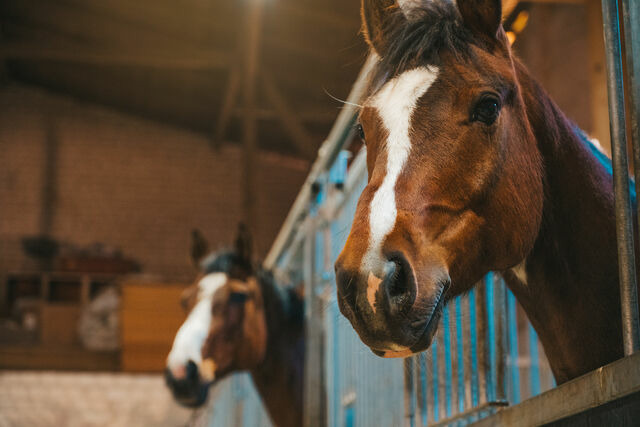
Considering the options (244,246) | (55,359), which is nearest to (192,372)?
(244,246)

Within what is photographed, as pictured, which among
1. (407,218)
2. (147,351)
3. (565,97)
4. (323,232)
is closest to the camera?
(407,218)

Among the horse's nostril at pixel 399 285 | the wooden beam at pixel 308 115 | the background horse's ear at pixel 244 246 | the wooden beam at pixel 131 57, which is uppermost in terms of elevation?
the wooden beam at pixel 131 57

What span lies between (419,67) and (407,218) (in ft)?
1.17

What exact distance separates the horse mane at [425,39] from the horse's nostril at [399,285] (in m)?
0.48

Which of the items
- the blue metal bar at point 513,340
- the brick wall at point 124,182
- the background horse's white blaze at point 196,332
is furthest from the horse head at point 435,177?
the brick wall at point 124,182

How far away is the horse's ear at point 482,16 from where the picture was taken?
1719 mm

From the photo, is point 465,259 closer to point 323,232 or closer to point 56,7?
point 323,232

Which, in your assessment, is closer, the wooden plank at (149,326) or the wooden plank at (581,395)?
the wooden plank at (581,395)

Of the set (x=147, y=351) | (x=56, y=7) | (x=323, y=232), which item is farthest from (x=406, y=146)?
(x=56, y=7)

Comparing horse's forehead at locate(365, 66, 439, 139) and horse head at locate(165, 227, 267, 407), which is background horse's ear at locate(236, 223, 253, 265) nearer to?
horse head at locate(165, 227, 267, 407)

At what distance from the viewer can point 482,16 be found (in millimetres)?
1740

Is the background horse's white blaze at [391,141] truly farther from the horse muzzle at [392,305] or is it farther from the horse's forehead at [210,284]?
the horse's forehead at [210,284]

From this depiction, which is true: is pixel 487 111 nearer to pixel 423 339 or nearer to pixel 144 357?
pixel 423 339

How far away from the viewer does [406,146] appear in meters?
1.62
